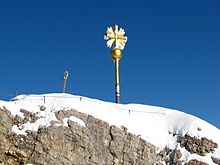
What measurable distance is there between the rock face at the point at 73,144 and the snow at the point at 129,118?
1.50ft

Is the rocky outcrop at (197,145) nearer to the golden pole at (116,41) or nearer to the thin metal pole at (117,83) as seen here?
the thin metal pole at (117,83)

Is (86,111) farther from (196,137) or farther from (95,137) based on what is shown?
(196,137)

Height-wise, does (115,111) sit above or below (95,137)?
above

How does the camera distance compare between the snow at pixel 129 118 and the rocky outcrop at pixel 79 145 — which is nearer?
the rocky outcrop at pixel 79 145

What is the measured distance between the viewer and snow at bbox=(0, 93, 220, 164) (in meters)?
31.1

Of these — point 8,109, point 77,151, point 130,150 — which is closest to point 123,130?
point 130,150

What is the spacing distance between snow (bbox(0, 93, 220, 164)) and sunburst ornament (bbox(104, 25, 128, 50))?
1028cm

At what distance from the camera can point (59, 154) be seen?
29.1 meters

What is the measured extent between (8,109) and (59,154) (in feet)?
16.7

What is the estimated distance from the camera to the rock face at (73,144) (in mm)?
28688

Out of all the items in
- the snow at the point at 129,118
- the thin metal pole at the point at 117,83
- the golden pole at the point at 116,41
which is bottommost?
the snow at the point at 129,118

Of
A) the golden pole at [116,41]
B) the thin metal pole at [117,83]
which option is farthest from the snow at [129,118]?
the golden pole at [116,41]

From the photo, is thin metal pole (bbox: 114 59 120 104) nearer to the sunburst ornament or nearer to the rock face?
the sunburst ornament

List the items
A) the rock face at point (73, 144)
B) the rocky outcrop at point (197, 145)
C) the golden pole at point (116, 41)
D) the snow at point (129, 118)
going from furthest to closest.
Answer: the golden pole at point (116, 41) < the rocky outcrop at point (197, 145) < the snow at point (129, 118) < the rock face at point (73, 144)
